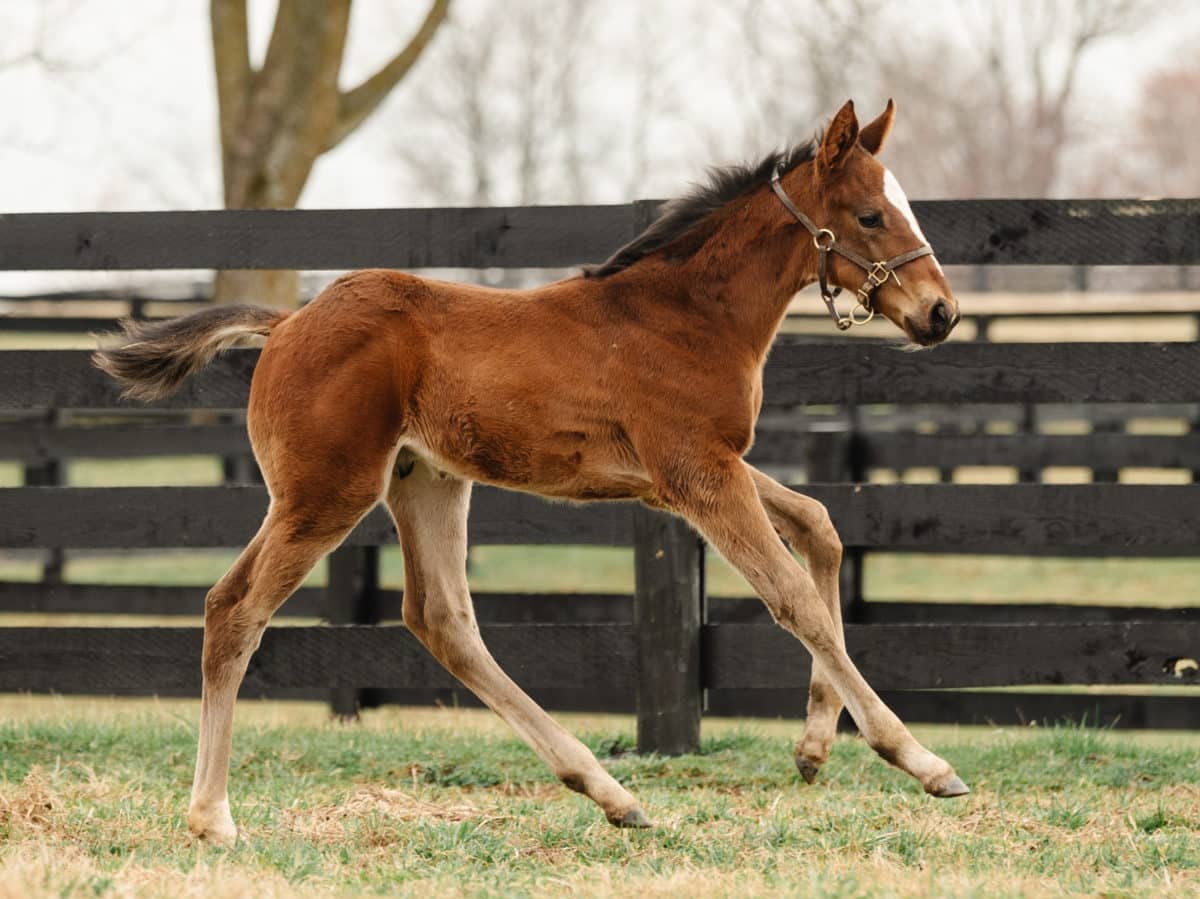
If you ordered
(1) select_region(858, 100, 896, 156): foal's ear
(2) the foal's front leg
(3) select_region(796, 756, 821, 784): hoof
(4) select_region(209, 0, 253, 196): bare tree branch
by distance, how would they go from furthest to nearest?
(4) select_region(209, 0, 253, 196): bare tree branch, (3) select_region(796, 756, 821, 784): hoof, (1) select_region(858, 100, 896, 156): foal's ear, (2) the foal's front leg

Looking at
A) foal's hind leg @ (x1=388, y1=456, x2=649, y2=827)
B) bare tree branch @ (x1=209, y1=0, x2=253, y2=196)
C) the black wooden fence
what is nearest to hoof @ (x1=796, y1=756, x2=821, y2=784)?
foal's hind leg @ (x1=388, y1=456, x2=649, y2=827)

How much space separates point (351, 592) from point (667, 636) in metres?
1.81

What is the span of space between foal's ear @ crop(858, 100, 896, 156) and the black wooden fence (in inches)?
47.8

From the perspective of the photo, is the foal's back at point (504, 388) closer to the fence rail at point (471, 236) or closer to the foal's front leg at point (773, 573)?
the foal's front leg at point (773, 573)

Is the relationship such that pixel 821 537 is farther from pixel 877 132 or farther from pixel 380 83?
pixel 380 83

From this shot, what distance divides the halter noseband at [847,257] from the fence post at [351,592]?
3015 mm

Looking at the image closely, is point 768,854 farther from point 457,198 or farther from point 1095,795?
point 457,198

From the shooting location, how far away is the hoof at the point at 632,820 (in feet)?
14.6

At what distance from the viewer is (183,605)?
28.0 feet

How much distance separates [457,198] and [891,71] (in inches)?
450

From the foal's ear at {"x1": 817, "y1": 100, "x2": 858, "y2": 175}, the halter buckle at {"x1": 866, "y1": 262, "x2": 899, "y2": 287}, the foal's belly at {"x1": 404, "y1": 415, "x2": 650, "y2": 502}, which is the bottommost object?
the foal's belly at {"x1": 404, "y1": 415, "x2": 650, "y2": 502}

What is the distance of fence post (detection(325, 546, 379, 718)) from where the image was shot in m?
7.06

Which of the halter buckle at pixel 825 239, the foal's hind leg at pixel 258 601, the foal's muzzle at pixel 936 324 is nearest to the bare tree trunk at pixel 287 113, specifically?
the foal's hind leg at pixel 258 601

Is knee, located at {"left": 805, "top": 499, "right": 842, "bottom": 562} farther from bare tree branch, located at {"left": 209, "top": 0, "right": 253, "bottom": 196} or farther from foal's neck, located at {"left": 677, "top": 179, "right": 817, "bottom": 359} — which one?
bare tree branch, located at {"left": 209, "top": 0, "right": 253, "bottom": 196}
